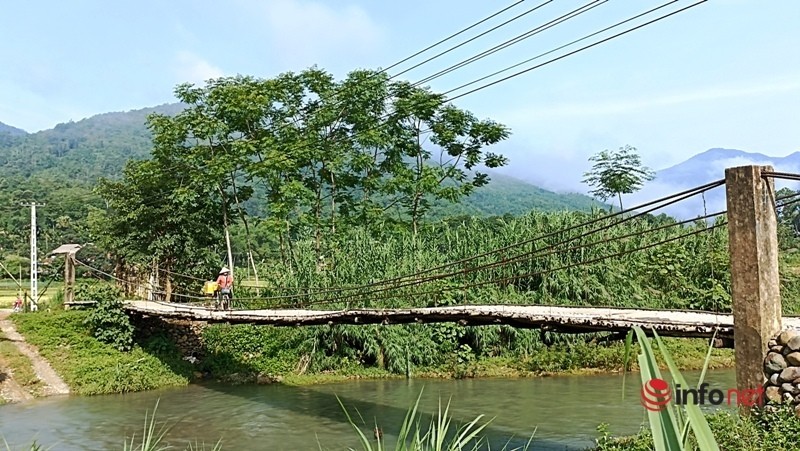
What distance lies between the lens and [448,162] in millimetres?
17797

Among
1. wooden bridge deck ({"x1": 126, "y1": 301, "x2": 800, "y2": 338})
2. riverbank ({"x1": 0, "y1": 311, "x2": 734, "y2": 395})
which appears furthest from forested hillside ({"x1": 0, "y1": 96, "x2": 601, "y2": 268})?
wooden bridge deck ({"x1": 126, "y1": 301, "x2": 800, "y2": 338})

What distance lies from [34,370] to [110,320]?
4.97ft

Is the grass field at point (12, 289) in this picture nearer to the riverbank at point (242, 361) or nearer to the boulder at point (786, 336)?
the riverbank at point (242, 361)

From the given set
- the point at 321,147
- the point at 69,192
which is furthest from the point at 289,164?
the point at 69,192

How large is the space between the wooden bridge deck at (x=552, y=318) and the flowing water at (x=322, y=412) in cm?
138

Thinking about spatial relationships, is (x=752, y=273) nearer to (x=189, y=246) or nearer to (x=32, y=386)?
(x=32, y=386)

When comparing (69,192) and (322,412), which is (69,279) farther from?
(69,192)

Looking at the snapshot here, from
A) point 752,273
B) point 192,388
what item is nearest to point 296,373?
point 192,388

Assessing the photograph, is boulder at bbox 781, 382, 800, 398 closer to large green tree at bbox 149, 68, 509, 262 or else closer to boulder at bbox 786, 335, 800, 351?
boulder at bbox 786, 335, 800, 351

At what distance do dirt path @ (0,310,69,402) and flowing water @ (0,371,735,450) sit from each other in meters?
0.45

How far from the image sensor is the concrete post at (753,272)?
17.4ft

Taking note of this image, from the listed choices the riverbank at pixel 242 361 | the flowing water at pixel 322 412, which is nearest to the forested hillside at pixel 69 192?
the riverbank at pixel 242 361

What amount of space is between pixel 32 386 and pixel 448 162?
10.4 m

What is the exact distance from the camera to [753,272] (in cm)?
534
